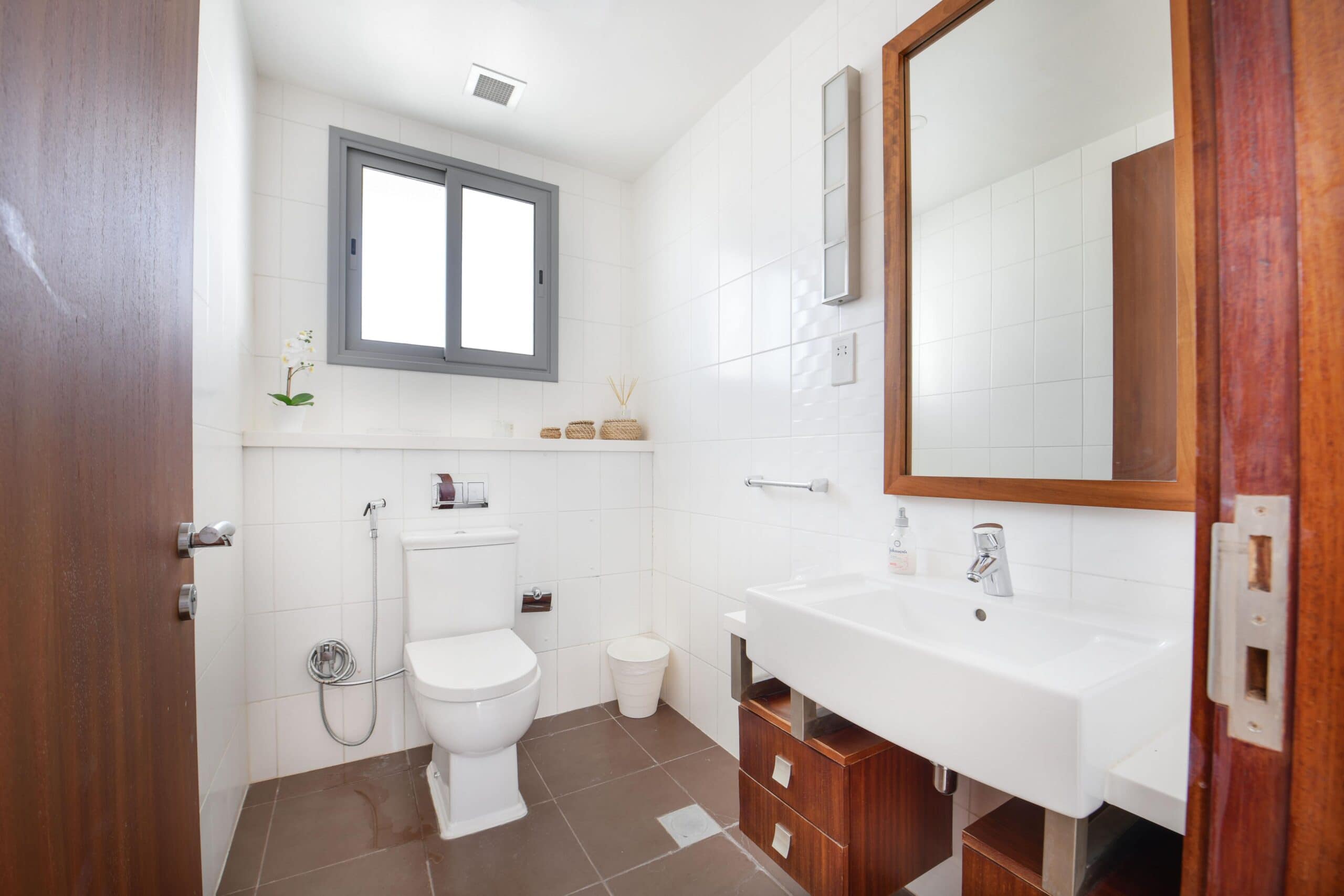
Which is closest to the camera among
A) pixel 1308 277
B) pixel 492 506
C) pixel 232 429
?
pixel 1308 277

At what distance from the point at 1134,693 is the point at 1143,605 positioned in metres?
0.32

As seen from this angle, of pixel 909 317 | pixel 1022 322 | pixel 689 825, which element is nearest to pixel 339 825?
pixel 689 825

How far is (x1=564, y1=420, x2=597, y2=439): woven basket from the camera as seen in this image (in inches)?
98.7

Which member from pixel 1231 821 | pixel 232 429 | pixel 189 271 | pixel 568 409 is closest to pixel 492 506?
pixel 568 409

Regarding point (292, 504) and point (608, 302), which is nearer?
point (292, 504)

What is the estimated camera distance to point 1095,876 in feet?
2.63

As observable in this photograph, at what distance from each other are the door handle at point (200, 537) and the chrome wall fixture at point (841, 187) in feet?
4.72

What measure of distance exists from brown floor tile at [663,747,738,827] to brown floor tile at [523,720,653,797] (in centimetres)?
14

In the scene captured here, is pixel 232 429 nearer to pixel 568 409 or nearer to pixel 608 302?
pixel 568 409

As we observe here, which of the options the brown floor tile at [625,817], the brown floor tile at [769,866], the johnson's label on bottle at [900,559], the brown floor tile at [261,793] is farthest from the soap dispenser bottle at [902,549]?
the brown floor tile at [261,793]

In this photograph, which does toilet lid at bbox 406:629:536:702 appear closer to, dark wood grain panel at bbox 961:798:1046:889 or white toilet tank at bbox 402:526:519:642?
white toilet tank at bbox 402:526:519:642

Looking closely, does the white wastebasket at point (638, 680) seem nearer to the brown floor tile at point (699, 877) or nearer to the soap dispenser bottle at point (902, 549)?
the brown floor tile at point (699, 877)

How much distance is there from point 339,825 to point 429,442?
123 centimetres

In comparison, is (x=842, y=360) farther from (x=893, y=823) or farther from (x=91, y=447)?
(x=91, y=447)
